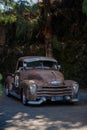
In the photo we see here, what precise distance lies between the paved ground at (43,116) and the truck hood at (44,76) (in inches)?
33.6

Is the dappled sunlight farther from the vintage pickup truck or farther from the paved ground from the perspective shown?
the vintage pickup truck

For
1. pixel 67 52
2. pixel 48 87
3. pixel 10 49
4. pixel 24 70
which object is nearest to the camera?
pixel 48 87

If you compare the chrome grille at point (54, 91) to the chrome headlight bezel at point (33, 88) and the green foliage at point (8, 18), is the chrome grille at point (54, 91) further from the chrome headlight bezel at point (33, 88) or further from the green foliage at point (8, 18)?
the green foliage at point (8, 18)

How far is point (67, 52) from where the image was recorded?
21.3 m

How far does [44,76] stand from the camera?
15.4m

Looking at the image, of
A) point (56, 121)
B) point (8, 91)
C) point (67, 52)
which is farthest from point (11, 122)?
point (67, 52)

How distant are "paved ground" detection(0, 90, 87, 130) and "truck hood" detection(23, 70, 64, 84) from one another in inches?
33.6

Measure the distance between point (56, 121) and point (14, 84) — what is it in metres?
5.81

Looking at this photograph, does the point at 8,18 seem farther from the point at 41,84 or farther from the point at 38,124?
the point at 38,124

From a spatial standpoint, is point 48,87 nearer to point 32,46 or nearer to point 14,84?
point 14,84

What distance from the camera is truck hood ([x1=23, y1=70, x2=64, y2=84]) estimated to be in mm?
15134

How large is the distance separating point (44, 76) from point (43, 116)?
3.08 m

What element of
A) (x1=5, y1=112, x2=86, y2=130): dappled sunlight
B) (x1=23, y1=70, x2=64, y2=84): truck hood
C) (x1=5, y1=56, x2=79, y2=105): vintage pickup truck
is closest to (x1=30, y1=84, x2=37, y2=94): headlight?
(x1=5, y1=56, x2=79, y2=105): vintage pickup truck

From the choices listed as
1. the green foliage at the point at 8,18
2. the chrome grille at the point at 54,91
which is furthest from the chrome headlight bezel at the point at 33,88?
the green foliage at the point at 8,18
